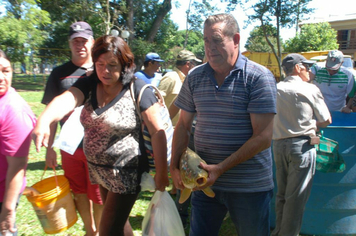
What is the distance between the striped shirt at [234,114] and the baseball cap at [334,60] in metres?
3.45

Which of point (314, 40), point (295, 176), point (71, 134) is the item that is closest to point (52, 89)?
point (71, 134)

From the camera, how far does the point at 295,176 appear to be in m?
3.05

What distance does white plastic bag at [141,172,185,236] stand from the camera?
213 centimetres

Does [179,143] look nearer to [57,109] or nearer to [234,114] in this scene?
[234,114]

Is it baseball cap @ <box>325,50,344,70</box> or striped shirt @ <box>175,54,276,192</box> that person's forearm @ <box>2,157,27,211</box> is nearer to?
striped shirt @ <box>175,54,276,192</box>

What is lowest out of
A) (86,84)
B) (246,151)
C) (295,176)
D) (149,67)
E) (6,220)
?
(295,176)

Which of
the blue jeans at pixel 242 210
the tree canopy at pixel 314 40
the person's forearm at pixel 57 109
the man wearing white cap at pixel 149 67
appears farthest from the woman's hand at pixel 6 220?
the tree canopy at pixel 314 40

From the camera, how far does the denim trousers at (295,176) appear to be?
3027 mm

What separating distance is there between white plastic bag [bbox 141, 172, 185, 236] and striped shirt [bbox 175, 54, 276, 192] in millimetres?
390

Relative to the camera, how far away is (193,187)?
1875 mm

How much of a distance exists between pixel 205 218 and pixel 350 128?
6.15ft

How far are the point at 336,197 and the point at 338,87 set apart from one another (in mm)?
2291

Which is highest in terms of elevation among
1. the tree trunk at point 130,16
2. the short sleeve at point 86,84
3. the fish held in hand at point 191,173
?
the tree trunk at point 130,16

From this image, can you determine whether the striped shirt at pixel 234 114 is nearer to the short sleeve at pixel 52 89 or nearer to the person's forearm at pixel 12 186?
the person's forearm at pixel 12 186
